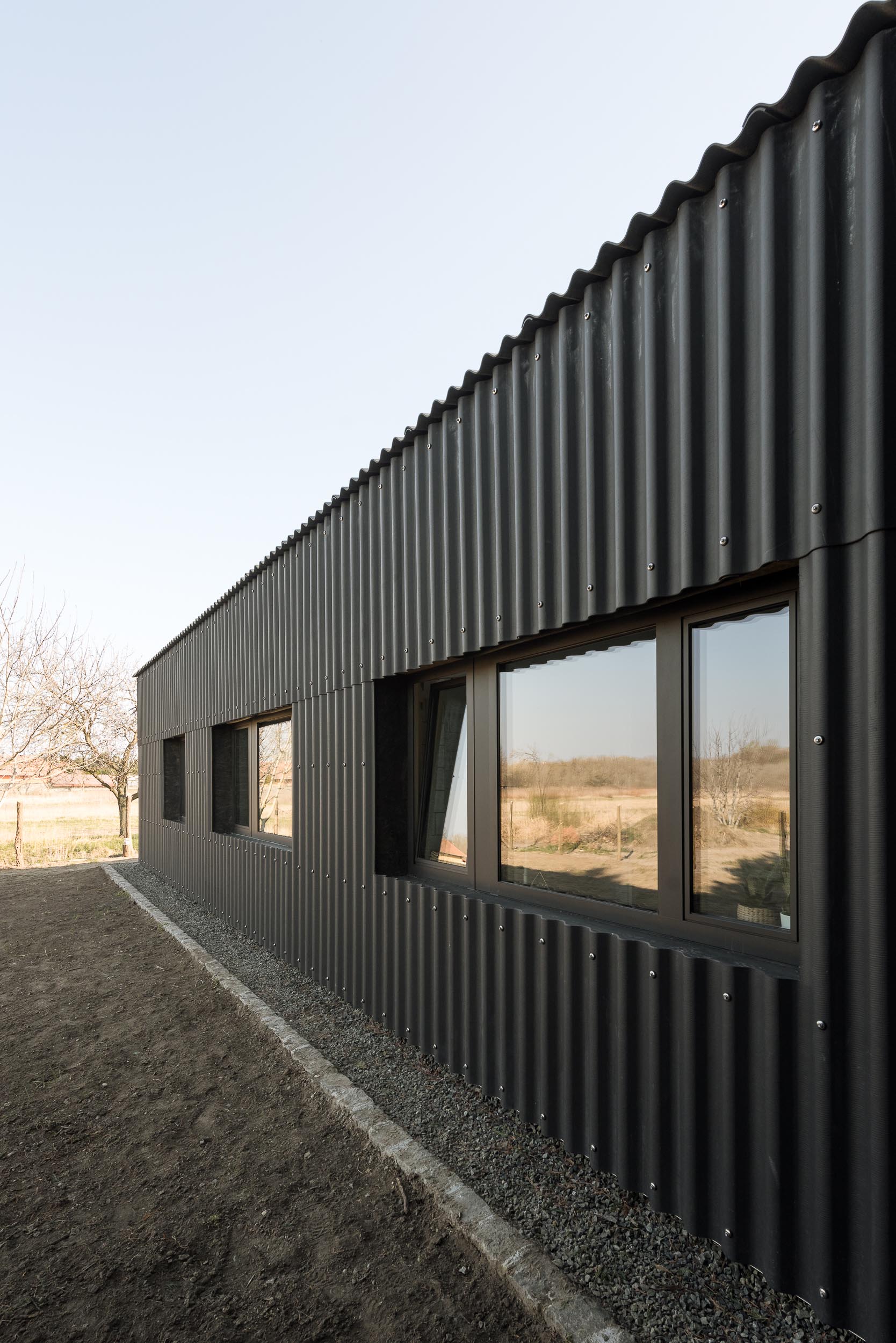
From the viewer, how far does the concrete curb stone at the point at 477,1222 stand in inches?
67.6

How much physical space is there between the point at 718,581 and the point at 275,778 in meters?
5.16

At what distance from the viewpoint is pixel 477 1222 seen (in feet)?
6.95

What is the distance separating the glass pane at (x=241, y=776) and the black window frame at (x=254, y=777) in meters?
0.05

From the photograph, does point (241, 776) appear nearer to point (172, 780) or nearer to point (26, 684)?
point (172, 780)

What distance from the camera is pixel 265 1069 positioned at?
136 inches

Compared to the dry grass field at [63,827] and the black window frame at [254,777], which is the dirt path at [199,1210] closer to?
the black window frame at [254,777]

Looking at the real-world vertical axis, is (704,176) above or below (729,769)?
above

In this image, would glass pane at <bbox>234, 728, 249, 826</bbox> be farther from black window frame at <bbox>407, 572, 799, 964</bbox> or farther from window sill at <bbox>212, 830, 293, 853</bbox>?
black window frame at <bbox>407, 572, 799, 964</bbox>

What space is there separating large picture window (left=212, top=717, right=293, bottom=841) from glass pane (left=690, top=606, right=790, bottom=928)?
377cm

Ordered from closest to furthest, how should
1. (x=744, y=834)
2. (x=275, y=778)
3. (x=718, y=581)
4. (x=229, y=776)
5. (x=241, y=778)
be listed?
1. (x=718, y=581)
2. (x=744, y=834)
3. (x=275, y=778)
4. (x=241, y=778)
5. (x=229, y=776)

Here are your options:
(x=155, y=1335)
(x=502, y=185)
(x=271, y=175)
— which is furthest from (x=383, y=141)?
(x=155, y=1335)

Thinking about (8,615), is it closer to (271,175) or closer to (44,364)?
(44,364)

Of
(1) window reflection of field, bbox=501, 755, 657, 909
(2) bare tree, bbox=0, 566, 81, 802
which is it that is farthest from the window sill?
(2) bare tree, bbox=0, 566, 81, 802

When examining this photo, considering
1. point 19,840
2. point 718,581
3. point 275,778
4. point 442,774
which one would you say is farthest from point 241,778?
point 19,840
